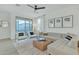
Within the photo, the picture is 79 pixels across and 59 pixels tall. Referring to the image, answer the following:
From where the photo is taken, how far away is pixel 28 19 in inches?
62.9

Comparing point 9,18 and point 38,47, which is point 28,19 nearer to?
point 9,18

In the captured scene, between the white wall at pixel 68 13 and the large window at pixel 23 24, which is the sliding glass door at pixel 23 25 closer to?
the large window at pixel 23 24

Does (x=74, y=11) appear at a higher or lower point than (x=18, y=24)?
higher

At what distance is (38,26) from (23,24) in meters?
0.31

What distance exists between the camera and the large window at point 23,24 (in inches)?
61.6

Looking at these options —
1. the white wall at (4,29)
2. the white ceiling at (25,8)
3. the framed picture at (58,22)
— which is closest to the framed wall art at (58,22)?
the framed picture at (58,22)

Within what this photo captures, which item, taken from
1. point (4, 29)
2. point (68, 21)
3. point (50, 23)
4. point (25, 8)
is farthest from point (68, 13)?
point (4, 29)

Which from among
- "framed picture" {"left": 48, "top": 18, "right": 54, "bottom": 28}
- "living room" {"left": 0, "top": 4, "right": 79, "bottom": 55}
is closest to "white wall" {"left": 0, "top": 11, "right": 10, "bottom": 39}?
"living room" {"left": 0, "top": 4, "right": 79, "bottom": 55}

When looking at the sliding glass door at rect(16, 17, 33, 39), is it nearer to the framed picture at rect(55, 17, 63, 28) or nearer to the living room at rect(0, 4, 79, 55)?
the living room at rect(0, 4, 79, 55)

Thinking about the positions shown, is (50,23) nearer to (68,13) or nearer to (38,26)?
(38,26)

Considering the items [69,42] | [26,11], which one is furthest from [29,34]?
[69,42]
